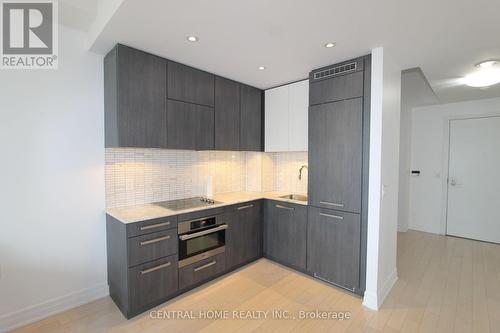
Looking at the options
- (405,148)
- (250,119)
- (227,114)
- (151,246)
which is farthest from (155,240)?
(405,148)

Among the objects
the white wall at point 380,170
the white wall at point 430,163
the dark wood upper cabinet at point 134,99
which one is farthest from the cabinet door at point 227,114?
the white wall at point 430,163

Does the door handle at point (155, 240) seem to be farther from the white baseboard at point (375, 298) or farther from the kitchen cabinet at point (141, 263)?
the white baseboard at point (375, 298)

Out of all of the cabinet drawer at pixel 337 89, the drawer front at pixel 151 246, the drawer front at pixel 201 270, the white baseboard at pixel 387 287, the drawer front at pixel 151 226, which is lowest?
the white baseboard at pixel 387 287

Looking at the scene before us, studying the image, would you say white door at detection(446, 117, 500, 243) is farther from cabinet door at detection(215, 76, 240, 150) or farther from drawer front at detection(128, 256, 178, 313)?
drawer front at detection(128, 256, 178, 313)

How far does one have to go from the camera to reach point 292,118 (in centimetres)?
308

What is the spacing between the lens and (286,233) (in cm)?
297

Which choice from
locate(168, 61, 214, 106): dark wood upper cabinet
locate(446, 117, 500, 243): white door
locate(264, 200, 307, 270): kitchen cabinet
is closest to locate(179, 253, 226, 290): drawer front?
locate(264, 200, 307, 270): kitchen cabinet

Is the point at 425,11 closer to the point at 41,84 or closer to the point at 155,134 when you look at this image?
the point at 155,134

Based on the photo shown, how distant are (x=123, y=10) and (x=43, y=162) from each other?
1.44 m

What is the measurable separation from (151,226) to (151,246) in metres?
0.18

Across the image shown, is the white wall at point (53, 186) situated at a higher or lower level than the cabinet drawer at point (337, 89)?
lower

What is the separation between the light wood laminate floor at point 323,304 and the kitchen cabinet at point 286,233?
150 millimetres

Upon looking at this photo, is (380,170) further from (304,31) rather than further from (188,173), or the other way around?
(188,173)

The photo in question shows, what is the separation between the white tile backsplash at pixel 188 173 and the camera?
8.07 feet
